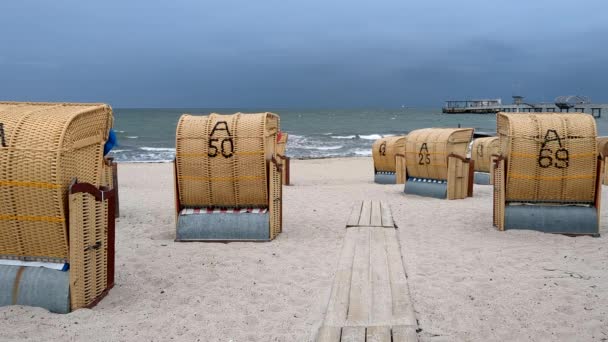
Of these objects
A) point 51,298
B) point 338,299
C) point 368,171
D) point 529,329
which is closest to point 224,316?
point 338,299

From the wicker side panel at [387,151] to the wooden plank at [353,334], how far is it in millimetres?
13521

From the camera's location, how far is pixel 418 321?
473 centimetres

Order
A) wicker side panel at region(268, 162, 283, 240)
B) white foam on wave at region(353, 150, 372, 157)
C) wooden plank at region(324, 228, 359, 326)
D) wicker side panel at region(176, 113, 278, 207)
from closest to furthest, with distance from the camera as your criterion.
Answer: wooden plank at region(324, 228, 359, 326) < wicker side panel at region(176, 113, 278, 207) < wicker side panel at region(268, 162, 283, 240) < white foam on wave at region(353, 150, 372, 157)

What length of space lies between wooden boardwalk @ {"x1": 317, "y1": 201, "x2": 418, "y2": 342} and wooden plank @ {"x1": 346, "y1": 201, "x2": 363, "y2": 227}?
809 mm

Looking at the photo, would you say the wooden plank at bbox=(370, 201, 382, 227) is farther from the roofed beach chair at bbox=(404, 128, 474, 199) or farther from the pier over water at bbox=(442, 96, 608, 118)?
the pier over water at bbox=(442, 96, 608, 118)

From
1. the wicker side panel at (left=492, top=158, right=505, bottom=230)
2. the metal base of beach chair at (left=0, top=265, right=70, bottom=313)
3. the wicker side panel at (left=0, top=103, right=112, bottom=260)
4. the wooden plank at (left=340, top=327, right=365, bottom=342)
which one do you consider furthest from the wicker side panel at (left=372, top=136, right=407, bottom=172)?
the metal base of beach chair at (left=0, top=265, right=70, bottom=313)

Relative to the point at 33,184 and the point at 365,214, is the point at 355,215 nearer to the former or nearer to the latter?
the point at 365,214

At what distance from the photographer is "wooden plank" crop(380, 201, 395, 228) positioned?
360 inches

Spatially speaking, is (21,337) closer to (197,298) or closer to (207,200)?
(197,298)

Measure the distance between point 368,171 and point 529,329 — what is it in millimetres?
20863

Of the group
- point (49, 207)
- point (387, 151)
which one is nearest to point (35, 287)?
point (49, 207)

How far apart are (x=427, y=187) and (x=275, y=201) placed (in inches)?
247

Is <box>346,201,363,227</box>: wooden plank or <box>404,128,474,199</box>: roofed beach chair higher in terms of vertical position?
<box>404,128,474,199</box>: roofed beach chair

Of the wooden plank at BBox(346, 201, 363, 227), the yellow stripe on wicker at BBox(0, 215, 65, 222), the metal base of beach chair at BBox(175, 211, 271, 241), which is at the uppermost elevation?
the yellow stripe on wicker at BBox(0, 215, 65, 222)
